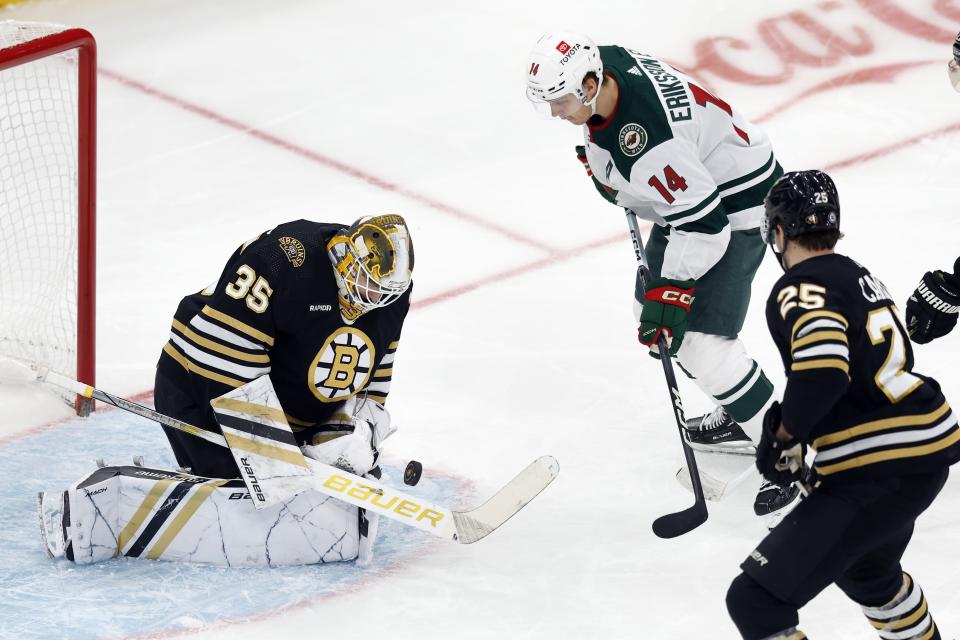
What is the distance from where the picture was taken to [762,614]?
248cm

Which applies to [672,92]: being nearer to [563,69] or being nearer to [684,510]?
[563,69]

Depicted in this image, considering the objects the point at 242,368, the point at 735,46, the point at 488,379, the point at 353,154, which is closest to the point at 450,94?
the point at 353,154

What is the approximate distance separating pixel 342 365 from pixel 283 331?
0.16m

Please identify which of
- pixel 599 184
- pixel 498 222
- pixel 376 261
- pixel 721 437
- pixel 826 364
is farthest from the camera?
pixel 498 222

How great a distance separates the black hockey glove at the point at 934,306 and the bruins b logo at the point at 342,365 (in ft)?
4.61

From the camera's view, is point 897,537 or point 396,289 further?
point 396,289

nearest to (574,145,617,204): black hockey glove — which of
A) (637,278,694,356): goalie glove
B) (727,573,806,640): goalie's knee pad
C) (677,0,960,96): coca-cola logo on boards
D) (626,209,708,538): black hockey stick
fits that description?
(626,209,708,538): black hockey stick

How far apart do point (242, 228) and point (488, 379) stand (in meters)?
1.34

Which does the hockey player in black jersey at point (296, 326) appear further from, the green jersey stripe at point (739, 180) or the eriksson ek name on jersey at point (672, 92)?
the green jersey stripe at point (739, 180)

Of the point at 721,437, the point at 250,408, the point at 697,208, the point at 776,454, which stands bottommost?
the point at 721,437

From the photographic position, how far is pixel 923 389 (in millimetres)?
2541

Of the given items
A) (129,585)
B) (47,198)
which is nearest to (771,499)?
(129,585)

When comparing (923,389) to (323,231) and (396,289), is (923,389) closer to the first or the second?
(396,289)

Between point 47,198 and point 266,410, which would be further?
point 47,198
